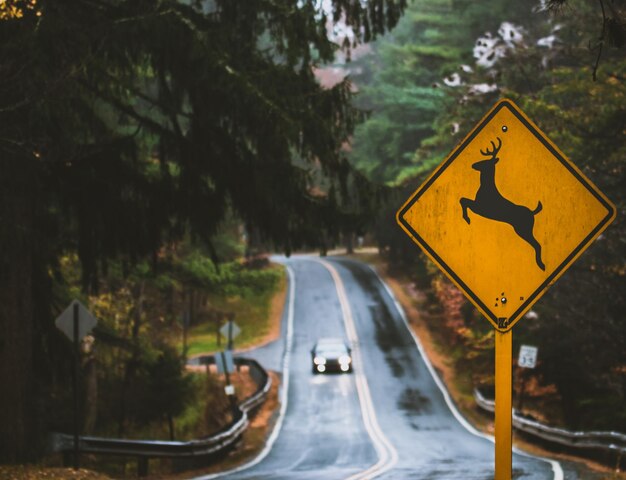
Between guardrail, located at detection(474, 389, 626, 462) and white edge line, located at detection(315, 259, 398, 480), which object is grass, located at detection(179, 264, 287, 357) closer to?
white edge line, located at detection(315, 259, 398, 480)

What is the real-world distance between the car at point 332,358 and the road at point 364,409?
1.28ft

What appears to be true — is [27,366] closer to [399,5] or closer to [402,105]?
[399,5]

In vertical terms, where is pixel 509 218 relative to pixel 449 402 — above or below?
above

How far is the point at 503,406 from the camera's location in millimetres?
4293

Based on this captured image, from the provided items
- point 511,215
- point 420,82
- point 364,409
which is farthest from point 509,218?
point 420,82

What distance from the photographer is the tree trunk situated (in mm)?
11961

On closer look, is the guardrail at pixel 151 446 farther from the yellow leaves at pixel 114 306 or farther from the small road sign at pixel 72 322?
the yellow leaves at pixel 114 306

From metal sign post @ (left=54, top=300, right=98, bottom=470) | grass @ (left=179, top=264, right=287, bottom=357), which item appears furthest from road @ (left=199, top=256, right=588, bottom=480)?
metal sign post @ (left=54, top=300, right=98, bottom=470)

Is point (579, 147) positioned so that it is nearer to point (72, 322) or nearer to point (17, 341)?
point (72, 322)

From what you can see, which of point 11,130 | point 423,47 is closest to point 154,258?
point 11,130

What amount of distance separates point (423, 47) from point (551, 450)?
29.4m

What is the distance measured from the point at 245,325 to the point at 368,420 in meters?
24.3

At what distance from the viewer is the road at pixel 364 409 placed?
18.1 m

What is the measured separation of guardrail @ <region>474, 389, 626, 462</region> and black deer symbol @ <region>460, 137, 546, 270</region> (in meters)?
14.0
